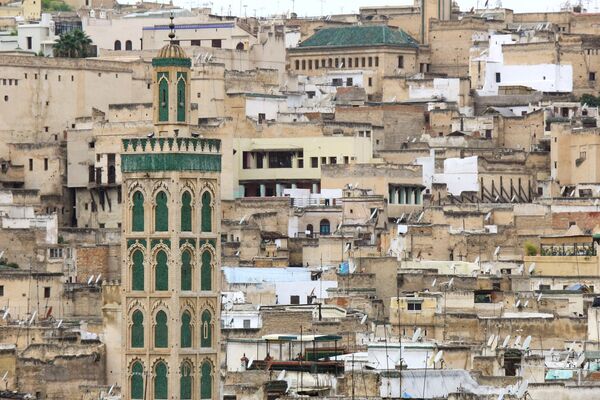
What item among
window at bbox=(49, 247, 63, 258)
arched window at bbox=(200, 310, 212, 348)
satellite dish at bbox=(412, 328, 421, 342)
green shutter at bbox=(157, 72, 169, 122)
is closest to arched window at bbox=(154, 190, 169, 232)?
green shutter at bbox=(157, 72, 169, 122)

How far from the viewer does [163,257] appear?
35.8 meters

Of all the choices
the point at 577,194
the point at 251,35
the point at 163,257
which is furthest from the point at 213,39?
the point at 163,257

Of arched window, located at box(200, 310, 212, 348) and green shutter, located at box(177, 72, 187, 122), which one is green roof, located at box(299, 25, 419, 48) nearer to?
green shutter, located at box(177, 72, 187, 122)

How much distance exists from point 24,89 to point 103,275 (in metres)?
12.6

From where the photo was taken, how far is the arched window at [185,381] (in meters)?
35.8

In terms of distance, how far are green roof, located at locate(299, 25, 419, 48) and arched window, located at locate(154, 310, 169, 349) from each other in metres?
52.1

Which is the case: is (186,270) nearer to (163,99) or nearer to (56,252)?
(163,99)

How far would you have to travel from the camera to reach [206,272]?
1420 inches

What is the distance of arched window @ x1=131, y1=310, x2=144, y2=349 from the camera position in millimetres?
35906

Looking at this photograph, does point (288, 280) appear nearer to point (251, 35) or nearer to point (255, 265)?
point (255, 265)

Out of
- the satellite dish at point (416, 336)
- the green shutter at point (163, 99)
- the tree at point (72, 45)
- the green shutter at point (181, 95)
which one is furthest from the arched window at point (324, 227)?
the green shutter at point (163, 99)

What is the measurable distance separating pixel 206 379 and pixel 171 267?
1348 millimetres

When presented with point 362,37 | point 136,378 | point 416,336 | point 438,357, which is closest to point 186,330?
point 136,378

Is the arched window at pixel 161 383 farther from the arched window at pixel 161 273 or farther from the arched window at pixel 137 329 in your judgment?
the arched window at pixel 161 273
